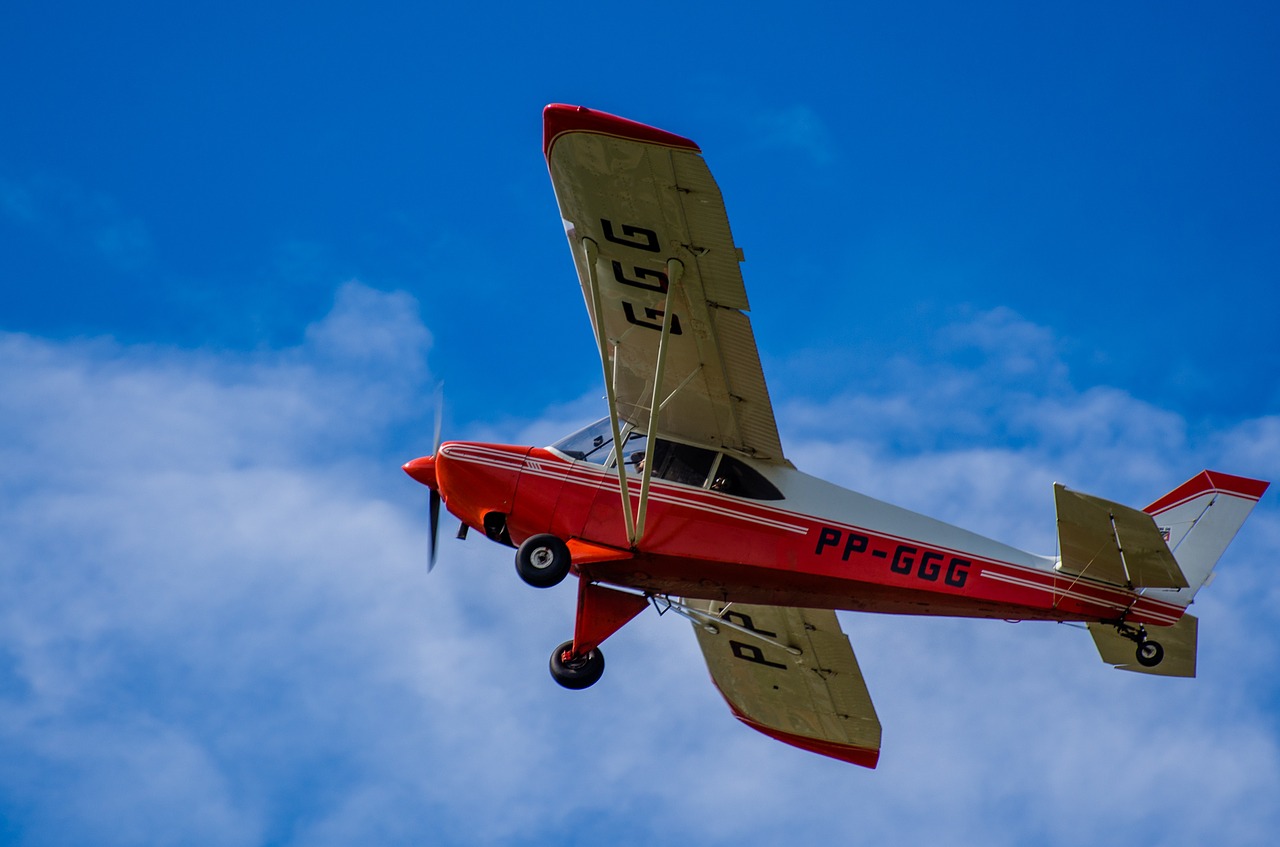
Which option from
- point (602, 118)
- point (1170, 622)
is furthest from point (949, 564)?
point (602, 118)

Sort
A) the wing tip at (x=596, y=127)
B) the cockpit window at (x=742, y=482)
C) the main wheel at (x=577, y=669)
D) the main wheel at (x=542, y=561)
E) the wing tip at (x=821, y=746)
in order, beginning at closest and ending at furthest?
the wing tip at (x=596, y=127) → the main wheel at (x=542, y=561) → the cockpit window at (x=742, y=482) → the main wheel at (x=577, y=669) → the wing tip at (x=821, y=746)

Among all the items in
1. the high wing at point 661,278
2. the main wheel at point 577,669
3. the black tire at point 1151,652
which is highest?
the high wing at point 661,278

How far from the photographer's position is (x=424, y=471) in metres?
15.2

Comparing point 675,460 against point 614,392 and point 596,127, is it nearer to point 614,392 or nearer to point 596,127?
point 614,392

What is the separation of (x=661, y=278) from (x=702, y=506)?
213 cm

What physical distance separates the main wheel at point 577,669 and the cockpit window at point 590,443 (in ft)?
6.09

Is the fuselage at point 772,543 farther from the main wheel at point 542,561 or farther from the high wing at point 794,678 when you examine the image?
the high wing at point 794,678

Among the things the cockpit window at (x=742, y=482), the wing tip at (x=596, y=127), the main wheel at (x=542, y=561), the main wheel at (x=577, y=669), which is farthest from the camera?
the main wheel at (x=577, y=669)

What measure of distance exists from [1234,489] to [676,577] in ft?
16.6

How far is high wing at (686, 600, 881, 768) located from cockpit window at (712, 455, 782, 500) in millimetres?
2563

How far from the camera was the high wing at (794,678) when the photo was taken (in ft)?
55.0

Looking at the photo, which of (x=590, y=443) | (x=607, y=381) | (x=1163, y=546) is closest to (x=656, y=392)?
(x=607, y=381)

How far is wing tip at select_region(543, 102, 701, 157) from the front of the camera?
1235 centimetres

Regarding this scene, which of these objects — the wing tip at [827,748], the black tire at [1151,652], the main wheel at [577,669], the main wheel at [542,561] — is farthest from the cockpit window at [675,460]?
the wing tip at [827,748]
